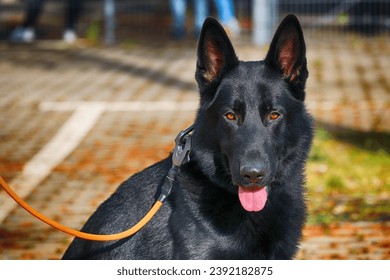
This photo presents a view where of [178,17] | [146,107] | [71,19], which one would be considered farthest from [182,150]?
[71,19]

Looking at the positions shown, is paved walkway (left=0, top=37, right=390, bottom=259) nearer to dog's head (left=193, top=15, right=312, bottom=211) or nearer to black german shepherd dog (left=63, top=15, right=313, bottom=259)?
black german shepherd dog (left=63, top=15, right=313, bottom=259)

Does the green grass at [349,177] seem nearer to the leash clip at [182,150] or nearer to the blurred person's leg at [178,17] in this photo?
the leash clip at [182,150]

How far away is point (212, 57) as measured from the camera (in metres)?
4.32

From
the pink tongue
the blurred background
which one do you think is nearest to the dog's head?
the pink tongue

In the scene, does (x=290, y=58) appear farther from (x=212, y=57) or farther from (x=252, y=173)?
(x=252, y=173)

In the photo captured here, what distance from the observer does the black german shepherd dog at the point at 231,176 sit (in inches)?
163

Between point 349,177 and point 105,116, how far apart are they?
3577 millimetres

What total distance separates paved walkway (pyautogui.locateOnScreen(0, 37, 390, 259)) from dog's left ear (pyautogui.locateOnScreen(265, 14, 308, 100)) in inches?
74.2

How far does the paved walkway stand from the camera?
21.2 ft

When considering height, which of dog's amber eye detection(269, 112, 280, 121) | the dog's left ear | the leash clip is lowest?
the leash clip

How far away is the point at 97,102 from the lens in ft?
35.6
